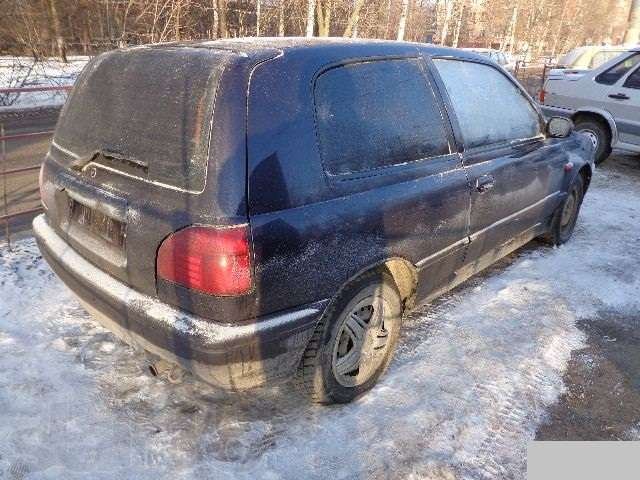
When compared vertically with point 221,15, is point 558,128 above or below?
below

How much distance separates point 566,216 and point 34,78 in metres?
16.0

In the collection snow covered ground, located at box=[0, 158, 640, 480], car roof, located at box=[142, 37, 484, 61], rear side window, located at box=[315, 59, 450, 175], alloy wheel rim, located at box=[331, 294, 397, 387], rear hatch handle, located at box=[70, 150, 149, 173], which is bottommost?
snow covered ground, located at box=[0, 158, 640, 480]

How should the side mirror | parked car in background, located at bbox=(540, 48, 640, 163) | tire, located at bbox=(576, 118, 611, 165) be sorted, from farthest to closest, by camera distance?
1. tire, located at bbox=(576, 118, 611, 165)
2. parked car in background, located at bbox=(540, 48, 640, 163)
3. the side mirror

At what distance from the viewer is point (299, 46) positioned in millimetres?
2221

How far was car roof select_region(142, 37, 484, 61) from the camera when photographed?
2.10 m

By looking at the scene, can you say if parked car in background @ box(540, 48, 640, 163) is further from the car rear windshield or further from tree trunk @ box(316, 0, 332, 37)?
tree trunk @ box(316, 0, 332, 37)

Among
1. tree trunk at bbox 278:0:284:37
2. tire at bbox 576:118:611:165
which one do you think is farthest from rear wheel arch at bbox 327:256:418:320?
tree trunk at bbox 278:0:284:37

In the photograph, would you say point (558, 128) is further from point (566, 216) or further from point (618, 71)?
point (618, 71)

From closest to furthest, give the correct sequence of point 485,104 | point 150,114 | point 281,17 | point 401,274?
point 150,114, point 401,274, point 485,104, point 281,17

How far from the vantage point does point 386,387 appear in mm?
2746

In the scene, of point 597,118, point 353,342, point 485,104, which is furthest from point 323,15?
point 353,342

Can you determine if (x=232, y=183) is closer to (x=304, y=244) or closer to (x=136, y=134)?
(x=304, y=244)

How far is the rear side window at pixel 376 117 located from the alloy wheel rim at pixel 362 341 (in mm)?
753

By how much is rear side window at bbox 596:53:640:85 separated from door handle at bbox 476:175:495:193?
577cm
